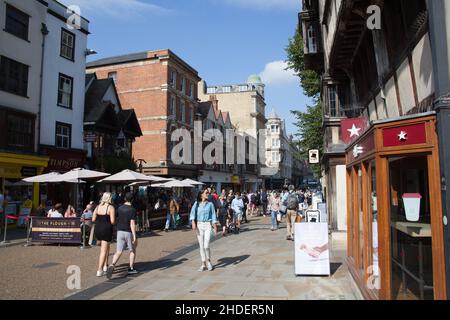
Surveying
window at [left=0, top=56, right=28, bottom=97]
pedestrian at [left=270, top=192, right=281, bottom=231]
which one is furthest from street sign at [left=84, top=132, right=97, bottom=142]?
pedestrian at [left=270, top=192, right=281, bottom=231]

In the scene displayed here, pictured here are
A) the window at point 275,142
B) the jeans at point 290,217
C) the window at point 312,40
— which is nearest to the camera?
the jeans at point 290,217

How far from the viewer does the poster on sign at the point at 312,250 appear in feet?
26.8

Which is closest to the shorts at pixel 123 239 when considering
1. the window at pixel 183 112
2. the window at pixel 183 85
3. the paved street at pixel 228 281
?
the paved street at pixel 228 281

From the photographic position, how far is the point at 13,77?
A: 19.1m

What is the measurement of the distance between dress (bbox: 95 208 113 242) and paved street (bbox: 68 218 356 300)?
0.92 m

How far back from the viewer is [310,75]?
25141mm

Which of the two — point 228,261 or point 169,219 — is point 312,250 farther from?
point 169,219

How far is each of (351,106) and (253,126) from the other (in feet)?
178

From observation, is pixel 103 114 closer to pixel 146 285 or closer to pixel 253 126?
pixel 146 285

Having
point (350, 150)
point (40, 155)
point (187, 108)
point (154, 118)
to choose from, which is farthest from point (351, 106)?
point (187, 108)

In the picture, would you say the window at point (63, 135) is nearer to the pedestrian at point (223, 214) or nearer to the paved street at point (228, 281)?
the pedestrian at point (223, 214)

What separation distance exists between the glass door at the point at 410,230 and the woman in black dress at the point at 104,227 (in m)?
5.84

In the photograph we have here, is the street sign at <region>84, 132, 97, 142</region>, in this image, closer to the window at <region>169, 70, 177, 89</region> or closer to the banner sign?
the banner sign

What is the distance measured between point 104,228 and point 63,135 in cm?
1587
